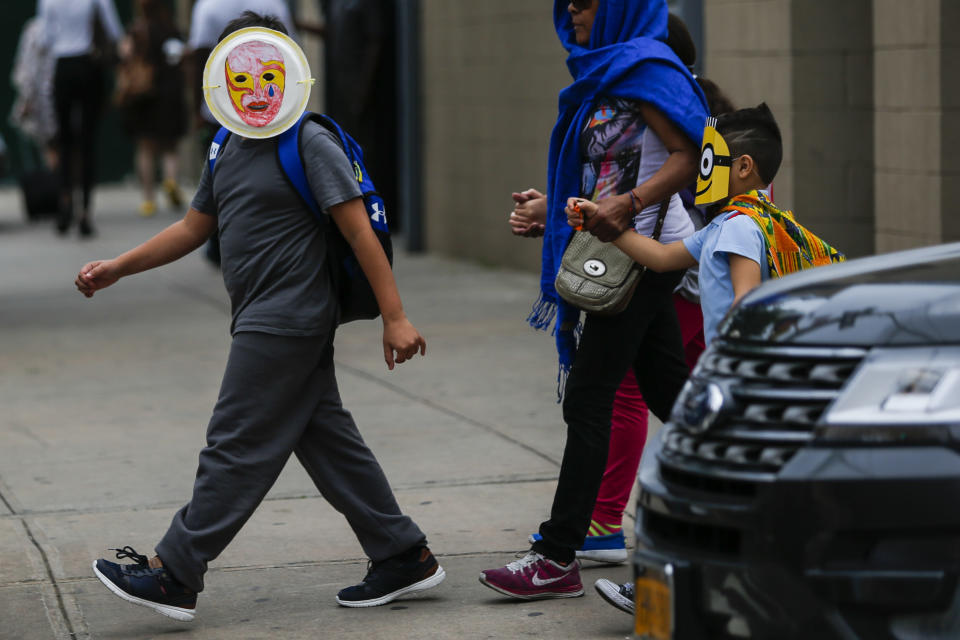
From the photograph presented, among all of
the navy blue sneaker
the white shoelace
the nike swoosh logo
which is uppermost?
the navy blue sneaker

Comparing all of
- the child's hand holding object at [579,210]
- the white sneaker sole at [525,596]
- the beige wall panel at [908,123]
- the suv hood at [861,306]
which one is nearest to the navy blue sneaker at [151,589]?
the white sneaker sole at [525,596]

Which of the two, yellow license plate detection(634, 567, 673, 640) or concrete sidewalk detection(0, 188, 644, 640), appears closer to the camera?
Result: yellow license plate detection(634, 567, 673, 640)

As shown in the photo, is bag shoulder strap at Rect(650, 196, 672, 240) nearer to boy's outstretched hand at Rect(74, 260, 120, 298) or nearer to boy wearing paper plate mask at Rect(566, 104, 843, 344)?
boy wearing paper plate mask at Rect(566, 104, 843, 344)

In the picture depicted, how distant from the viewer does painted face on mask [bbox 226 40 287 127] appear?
170 inches

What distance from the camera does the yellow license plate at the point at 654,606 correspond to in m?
3.00

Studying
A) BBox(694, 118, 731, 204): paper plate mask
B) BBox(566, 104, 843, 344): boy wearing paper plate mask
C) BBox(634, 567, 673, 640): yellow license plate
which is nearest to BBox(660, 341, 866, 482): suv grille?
BBox(634, 567, 673, 640): yellow license plate

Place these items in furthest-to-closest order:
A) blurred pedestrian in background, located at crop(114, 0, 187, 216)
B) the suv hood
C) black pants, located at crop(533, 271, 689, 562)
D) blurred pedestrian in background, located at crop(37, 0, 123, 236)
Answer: blurred pedestrian in background, located at crop(114, 0, 187, 216) → blurred pedestrian in background, located at crop(37, 0, 123, 236) → black pants, located at crop(533, 271, 689, 562) → the suv hood

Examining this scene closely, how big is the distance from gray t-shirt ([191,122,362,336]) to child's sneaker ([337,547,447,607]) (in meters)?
0.72

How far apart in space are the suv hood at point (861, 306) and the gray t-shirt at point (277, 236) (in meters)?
1.53

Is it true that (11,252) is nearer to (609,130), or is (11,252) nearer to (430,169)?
(430,169)

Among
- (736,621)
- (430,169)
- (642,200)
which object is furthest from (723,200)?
(430,169)

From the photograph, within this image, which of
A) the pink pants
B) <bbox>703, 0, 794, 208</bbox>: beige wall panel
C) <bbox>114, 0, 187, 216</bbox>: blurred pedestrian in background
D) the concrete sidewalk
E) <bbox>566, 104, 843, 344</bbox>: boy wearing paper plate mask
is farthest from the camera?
<bbox>114, 0, 187, 216</bbox>: blurred pedestrian in background

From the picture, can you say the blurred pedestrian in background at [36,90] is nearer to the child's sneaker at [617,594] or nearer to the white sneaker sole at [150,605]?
the white sneaker sole at [150,605]

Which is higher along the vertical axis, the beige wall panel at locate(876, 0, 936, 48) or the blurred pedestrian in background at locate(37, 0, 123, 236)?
the beige wall panel at locate(876, 0, 936, 48)
